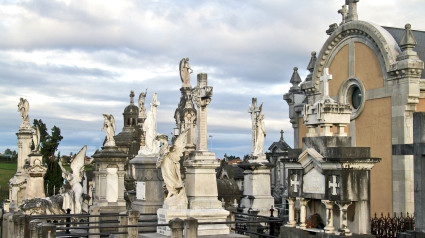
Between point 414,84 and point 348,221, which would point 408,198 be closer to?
point 414,84

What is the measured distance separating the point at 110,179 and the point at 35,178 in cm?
431

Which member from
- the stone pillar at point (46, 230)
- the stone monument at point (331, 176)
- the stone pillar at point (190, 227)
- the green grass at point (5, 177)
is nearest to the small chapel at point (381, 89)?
the stone monument at point (331, 176)

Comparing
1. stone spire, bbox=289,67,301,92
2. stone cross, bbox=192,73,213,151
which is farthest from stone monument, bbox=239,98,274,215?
stone spire, bbox=289,67,301,92

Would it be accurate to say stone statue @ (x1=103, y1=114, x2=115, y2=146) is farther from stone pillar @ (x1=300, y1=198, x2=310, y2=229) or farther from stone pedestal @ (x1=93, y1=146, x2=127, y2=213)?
stone pillar @ (x1=300, y1=198, x2=310, y2=229)

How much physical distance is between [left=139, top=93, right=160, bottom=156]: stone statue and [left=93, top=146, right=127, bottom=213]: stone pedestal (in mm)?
3885

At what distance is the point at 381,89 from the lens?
1909 centimetres

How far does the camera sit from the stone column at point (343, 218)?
36.7 ft

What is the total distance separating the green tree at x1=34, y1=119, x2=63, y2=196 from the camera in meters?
42.8

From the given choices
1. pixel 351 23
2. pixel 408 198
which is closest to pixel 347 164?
pixel 408 198

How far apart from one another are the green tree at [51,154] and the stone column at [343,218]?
113 ft

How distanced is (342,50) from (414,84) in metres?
4.32

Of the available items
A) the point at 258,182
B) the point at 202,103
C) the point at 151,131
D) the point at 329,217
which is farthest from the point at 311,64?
the point at 329,217

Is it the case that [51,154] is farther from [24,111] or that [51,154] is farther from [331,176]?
[331,176]

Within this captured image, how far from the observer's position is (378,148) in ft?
63.0
